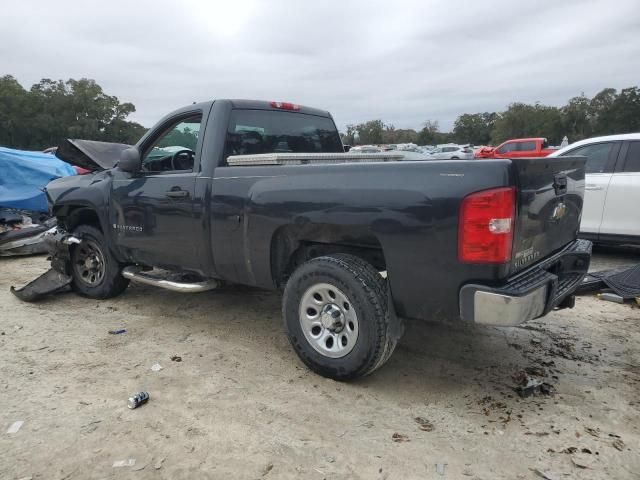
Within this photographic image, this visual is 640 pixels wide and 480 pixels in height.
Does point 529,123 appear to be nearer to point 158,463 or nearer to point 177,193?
point 177,193

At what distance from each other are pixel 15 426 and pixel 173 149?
267cm

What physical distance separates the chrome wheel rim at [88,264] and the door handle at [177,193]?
5.13 ft

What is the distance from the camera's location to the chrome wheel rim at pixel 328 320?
3.10 metres

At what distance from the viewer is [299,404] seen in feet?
9.81

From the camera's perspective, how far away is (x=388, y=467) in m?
2.38

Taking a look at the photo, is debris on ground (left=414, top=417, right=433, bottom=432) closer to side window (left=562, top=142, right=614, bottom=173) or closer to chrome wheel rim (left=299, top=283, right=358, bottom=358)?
chrome wheel rim (left=299, top=283, right=358, bottom=358)

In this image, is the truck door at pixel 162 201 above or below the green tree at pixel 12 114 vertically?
below

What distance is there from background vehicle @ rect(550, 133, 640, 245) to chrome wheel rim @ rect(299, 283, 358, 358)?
14.6ft

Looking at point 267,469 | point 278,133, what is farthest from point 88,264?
point 267,469

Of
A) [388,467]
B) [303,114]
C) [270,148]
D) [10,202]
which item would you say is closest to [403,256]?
[388,467]

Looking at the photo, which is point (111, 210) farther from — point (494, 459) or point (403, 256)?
point (494, 459)

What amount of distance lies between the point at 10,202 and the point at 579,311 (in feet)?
29.2

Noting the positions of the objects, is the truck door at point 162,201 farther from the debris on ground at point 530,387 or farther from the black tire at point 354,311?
the debris on ground at point 530,387

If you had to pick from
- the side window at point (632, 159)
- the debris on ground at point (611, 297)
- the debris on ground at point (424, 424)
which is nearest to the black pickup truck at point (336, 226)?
the debris on ground at point (424, 424)
